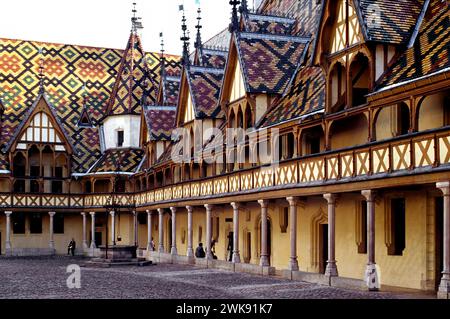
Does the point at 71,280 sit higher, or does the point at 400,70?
the point at 400,70

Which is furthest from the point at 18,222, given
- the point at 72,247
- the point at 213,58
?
the point at 213,58

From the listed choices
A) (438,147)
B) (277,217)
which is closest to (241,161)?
(277,217)

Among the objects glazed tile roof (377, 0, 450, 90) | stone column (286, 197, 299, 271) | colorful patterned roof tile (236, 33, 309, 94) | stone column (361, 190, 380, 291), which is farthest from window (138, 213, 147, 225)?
stone column (361, 190, 380, 291)

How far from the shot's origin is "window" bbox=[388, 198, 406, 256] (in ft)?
80.1

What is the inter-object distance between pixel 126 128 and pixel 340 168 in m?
34.0

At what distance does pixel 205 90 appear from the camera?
1649 inches

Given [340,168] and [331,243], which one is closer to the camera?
[340,168]

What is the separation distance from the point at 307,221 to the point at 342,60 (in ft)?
23.6

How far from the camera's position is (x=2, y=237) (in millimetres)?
53875

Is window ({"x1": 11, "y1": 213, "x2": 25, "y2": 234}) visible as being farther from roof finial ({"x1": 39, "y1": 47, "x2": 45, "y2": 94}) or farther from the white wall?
roof finial ({"x1": 39, "y1": 47, "x2": 45, "y2": 94})

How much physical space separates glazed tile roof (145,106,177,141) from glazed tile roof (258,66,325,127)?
16.5 meters

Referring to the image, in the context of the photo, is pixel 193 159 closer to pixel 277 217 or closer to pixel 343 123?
pixel 277 217

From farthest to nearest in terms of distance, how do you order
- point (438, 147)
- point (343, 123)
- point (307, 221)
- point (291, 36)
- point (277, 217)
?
point (291, 36)
point (277, 217)
point (307, 221)
point (343, 123)
point (438, 147)

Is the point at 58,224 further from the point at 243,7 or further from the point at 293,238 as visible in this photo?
the point at 293,238
